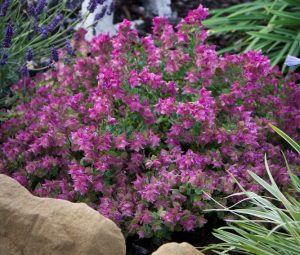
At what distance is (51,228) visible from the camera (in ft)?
8.11

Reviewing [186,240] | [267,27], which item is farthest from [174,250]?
[267,27]

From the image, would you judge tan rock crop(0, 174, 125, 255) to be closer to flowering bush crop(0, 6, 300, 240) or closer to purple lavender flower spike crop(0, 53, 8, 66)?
flowering bush crop(0, 6, 300, 240)

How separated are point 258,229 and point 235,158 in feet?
1.68

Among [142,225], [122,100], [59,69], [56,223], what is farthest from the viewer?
[59,69]

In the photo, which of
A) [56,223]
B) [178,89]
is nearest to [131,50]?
[178,89]

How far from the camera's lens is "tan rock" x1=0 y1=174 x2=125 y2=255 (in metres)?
2.42

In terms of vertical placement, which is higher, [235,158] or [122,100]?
[122,100]

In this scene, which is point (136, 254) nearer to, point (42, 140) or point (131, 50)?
point (42, 140)

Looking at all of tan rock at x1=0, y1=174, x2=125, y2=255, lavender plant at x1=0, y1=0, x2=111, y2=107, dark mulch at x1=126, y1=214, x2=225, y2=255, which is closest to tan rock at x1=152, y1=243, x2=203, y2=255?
tan rock at x1=0, y1=174, x2=125, y2=255

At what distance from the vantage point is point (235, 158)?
3014mm

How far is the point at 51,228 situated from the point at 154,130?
905 mm

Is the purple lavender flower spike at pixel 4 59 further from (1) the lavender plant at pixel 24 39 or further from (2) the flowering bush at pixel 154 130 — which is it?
(2) the flowering bush at pixel 154 130

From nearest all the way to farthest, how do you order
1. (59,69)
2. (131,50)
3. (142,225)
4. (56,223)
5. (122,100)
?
(56,223)
(142,225)
(122,100)
(131,50)
(59,69)

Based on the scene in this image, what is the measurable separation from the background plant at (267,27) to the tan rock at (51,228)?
2345mm
